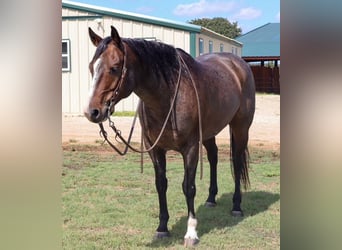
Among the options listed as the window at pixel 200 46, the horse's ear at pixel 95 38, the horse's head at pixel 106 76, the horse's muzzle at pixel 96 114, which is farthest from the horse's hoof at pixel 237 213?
the window at pixel 200 46

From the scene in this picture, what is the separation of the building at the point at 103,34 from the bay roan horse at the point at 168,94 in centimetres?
593

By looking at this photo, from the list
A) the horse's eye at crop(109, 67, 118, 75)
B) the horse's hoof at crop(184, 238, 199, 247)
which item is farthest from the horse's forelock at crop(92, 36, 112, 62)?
the horse's hoof at crop(184, 238, 199, 247)

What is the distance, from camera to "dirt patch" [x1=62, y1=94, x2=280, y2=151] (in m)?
7.60

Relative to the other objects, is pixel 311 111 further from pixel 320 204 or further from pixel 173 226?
pixel 173 226

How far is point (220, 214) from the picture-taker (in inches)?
157

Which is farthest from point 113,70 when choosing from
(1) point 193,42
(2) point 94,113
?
(1) point 193,42

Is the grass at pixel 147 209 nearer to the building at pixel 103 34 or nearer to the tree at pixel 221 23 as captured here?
the tree at pixel 221 23

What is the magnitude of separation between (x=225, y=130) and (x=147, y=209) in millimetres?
4970

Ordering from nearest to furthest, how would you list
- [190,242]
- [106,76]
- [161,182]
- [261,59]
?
1. [106,76]
2. [190,242]
3. [161,182]
4. [261,59]

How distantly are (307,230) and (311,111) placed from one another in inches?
12.5

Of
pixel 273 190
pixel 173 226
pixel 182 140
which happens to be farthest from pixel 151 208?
pixel 273 190

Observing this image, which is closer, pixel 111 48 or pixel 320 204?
pixel 320 204

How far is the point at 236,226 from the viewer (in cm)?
361

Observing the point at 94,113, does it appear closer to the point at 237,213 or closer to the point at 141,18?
the point at 237,213
